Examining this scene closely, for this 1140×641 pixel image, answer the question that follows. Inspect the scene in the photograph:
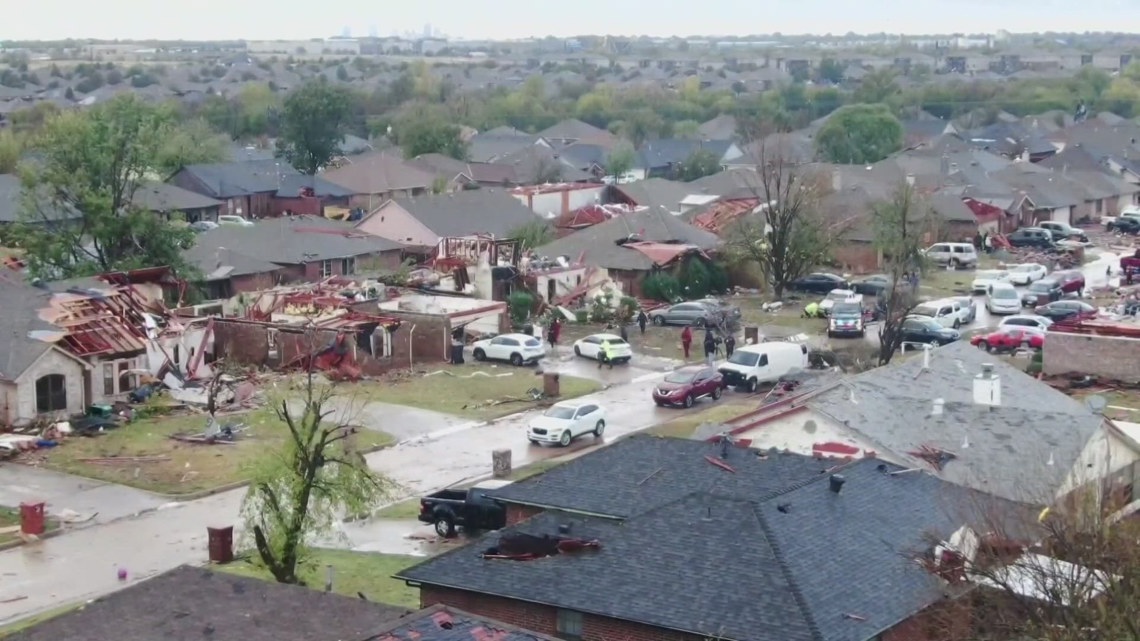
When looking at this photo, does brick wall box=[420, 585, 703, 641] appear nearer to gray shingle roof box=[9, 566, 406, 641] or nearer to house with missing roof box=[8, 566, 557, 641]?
house with missing roof box=[8, 566, 557, 641]

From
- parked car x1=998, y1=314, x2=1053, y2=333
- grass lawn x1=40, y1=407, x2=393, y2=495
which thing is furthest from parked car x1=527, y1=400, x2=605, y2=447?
parked car x1=998, y1=314, x2=1053, y2=333

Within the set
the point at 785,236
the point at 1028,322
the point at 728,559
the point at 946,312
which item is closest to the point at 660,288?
the point at 785,236

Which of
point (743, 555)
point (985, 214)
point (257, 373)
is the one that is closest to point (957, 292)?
point (985, 214)

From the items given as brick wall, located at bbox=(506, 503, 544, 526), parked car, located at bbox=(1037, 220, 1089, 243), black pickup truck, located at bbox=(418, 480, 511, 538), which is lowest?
parked car, located at bbox=(1037, 220, 1089, 243)

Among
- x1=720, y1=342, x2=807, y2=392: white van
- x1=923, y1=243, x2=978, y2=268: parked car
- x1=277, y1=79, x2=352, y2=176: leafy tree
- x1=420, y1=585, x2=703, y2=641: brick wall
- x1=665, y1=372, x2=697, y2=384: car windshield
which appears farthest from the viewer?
x1=277, y1=79, x2=352, y2=176: leafy tree

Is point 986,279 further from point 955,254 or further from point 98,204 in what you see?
point 98,204

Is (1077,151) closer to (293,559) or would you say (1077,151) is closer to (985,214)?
(985,214)

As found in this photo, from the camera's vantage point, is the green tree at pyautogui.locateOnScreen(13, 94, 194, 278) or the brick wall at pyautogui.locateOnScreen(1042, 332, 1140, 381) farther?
the green tree at pyautogui.locateOnScreen(13, 94, 194, 278)

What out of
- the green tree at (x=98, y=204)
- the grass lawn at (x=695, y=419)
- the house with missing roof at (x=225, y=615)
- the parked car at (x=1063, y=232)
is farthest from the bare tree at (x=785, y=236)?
the house with missing roof at (x=225, y=615)
